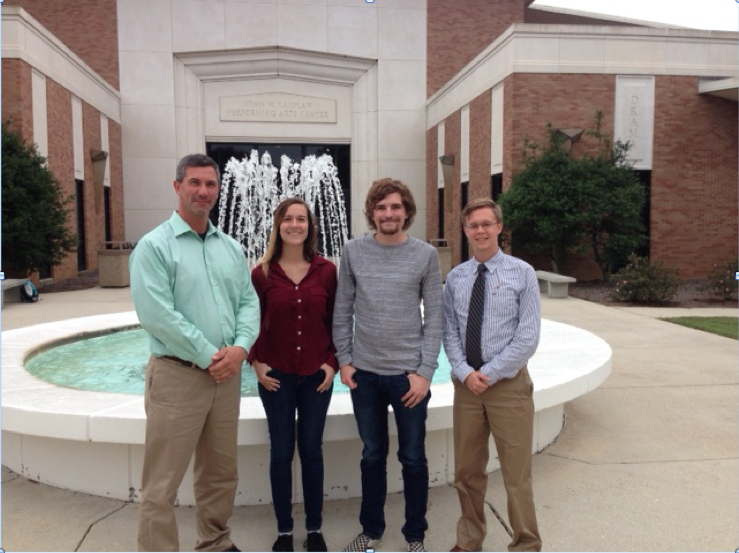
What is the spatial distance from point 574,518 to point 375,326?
5.68 feet

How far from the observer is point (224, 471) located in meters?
3.07

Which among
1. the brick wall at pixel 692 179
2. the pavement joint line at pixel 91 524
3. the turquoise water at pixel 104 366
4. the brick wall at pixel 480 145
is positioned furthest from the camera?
the brick wall at pixel 480 145

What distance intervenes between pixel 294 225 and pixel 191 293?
65 centimetres

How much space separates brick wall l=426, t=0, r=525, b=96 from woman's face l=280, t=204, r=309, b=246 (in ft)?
79.8

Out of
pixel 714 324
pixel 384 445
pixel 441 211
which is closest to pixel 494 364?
pixel 384 445

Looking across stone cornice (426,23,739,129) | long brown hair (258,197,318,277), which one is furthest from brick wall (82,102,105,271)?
long brown hair (258,197,318,277)

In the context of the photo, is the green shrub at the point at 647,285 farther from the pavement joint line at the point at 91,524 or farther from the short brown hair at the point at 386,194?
the pavement joint line at the point at 91,524

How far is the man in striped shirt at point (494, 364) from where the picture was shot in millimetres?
3016

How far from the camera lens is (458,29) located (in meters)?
25.8

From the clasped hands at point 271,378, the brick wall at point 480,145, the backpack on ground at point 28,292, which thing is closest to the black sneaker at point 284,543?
the clasped hands at point 271,378

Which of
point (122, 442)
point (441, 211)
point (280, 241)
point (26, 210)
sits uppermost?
point (441, 211)

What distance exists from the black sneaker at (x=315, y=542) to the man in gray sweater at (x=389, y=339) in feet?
0.52

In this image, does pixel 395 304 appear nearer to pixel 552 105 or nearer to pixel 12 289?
pixel 12 289

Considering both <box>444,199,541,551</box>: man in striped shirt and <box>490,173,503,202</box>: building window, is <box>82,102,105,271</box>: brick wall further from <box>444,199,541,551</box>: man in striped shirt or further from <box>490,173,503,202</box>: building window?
<box>444,199,541,551</box>: man in striped shirt
